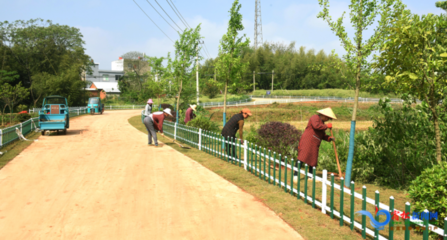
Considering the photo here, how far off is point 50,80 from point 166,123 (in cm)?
3421

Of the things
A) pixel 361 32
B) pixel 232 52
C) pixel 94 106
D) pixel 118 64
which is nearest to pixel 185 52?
pixel 232 52

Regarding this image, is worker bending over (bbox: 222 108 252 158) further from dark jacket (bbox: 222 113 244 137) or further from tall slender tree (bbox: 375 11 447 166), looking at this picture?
tall slender tree (bbox: 375 11 447 166)

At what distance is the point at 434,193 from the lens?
184 inches

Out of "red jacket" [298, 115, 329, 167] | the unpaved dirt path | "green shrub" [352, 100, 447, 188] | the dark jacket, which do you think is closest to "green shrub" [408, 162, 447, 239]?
the unpaved dirt path

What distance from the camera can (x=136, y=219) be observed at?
18.4 feet

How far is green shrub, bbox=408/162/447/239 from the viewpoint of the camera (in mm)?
4590

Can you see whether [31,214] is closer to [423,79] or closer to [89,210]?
[89,210]

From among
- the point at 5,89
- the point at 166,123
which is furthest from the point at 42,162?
the point at 5,89

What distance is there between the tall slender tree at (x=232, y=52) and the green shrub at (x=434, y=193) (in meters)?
Result: 9.48

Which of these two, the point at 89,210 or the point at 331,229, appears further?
the point at 89,210

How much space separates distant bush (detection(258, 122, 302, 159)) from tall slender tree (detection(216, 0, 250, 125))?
3.77m

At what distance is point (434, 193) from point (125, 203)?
5.08 m

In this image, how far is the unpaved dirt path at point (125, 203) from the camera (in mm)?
5132

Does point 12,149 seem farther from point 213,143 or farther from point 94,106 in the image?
point 94,106
